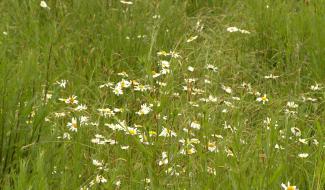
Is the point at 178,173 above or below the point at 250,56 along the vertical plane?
below

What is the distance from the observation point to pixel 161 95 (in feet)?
9.43

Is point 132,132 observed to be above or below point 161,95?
below

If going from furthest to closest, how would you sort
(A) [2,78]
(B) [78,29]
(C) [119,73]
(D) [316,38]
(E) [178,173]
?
(B) [78,29] < (D) [316,38] < (C) [119,73] < (A) [2,78] < (E) [178,173]

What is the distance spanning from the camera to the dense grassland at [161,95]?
95.2 inches

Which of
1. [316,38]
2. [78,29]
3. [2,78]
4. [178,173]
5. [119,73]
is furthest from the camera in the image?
[78,29]

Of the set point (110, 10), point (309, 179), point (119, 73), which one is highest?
point (110, 10)

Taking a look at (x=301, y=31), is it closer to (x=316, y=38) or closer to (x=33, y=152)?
(x=316, y=38)

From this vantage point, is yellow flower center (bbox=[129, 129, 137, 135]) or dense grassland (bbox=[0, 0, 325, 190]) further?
yellow flower center (bbox=[129, 129, 137, 135])

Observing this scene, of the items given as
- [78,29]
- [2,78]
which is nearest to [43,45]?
[78,29]

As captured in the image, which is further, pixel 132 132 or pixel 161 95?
pixel 161 95

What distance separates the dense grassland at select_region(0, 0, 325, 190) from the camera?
242 cm

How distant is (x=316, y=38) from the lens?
3.67 meters

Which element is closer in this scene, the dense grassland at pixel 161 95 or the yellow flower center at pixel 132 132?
the dense grassland at pixel 161 95

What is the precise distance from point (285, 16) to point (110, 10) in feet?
3.42
